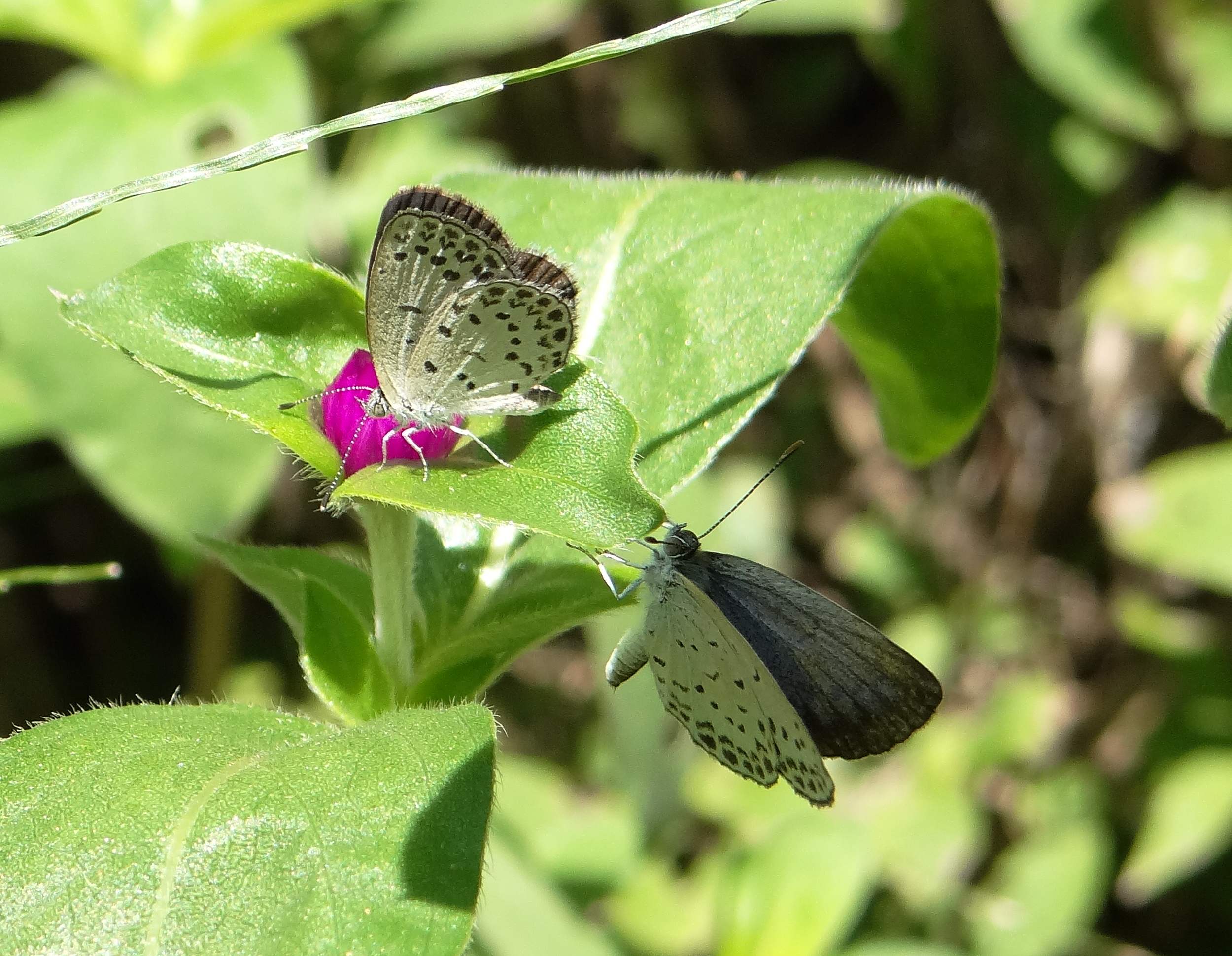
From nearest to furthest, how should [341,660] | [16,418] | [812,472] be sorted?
[341,660], [16,418], [812,472]

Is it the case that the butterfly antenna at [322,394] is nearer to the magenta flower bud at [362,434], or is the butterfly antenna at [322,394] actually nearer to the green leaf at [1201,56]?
the magenta flower bud at [362,434]

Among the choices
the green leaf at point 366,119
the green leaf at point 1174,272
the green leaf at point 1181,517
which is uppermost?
the green leaf at point 366,119

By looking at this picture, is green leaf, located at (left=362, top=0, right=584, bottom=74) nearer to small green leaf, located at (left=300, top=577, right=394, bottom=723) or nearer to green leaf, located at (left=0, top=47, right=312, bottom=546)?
green leaf, located at (left=0, top=47, right=312, bottom=546)

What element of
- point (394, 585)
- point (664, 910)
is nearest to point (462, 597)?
point (394, 585)

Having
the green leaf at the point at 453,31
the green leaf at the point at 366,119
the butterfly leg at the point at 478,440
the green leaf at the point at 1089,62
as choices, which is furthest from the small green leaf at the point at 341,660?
the green leaf at the point at 1089,62

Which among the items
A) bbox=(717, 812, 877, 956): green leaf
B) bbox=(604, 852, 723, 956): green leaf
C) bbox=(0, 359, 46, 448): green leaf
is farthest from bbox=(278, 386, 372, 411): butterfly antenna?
bbox=(604, 852, 723, 956): green leaf

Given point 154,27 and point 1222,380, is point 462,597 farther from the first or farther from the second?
point 154,27
